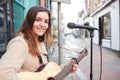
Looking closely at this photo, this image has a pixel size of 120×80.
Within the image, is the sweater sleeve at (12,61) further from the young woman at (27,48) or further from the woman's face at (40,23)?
the woman's face at (40,23)

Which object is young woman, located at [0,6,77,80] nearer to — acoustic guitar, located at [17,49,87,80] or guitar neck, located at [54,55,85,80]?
acoustic guitar, located at [17,49,87,80]

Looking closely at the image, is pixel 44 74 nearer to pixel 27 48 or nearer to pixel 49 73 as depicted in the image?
pixel 49 73

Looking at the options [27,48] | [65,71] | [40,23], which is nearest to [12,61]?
[27,48]

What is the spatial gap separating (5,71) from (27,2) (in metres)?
4.71

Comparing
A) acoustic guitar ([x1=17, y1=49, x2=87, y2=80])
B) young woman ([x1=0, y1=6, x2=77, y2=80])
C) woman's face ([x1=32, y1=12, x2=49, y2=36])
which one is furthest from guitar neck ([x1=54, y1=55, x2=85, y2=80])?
woman's face ([x1=32, y1=12, x2=49, y2=36])

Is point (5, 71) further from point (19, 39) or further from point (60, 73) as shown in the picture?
point (60, 73)

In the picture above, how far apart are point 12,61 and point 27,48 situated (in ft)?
0.72

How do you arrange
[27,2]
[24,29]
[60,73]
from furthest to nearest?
[27,2] → [60,73] → [24,29]

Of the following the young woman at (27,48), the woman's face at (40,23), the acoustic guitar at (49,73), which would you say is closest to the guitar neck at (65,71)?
the acoustic guitar at (49,73)

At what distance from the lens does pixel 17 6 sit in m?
5.34

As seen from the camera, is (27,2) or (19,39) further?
(27,2)

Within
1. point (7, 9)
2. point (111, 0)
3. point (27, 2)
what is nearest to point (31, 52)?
point (7, 9)

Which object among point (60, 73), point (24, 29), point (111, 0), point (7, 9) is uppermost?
point (111, 0)

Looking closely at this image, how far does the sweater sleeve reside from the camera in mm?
1964
